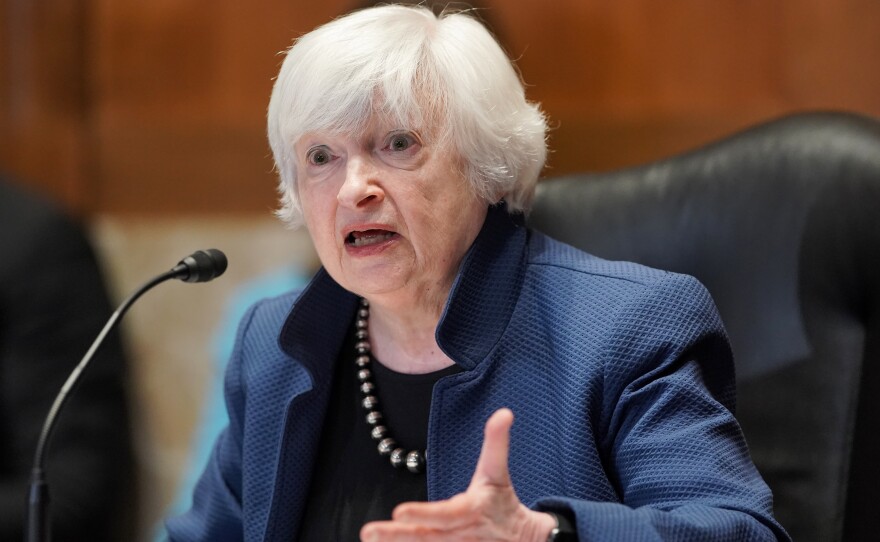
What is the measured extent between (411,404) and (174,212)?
→ 166cm

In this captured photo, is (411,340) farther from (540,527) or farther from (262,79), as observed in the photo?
(262,79)

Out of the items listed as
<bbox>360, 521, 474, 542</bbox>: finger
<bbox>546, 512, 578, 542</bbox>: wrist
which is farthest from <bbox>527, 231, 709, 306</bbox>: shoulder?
<bbox>360, 521, 474, 542</bbox>: finger

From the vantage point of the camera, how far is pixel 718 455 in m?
1.40

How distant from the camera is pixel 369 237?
1602mm

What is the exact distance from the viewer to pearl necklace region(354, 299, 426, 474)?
5.31ft

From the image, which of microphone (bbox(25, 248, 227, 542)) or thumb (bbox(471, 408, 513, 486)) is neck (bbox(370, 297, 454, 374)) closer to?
microphone (bbox(25, 248, 227, 542))

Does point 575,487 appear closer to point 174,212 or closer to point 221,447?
point 221,447

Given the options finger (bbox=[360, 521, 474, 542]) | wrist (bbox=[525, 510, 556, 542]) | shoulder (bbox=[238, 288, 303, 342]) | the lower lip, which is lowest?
shoulder (bbox=[238, 288, 303, 342])

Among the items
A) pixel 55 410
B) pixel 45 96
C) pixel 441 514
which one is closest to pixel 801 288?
pixel 441 514

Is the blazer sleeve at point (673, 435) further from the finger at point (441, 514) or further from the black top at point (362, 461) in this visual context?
the black top at point (362, 461)

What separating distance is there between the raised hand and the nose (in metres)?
0.47

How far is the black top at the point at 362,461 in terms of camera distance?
1627mm

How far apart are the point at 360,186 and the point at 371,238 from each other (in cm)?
8

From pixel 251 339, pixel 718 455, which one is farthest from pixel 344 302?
pixel 718 455
